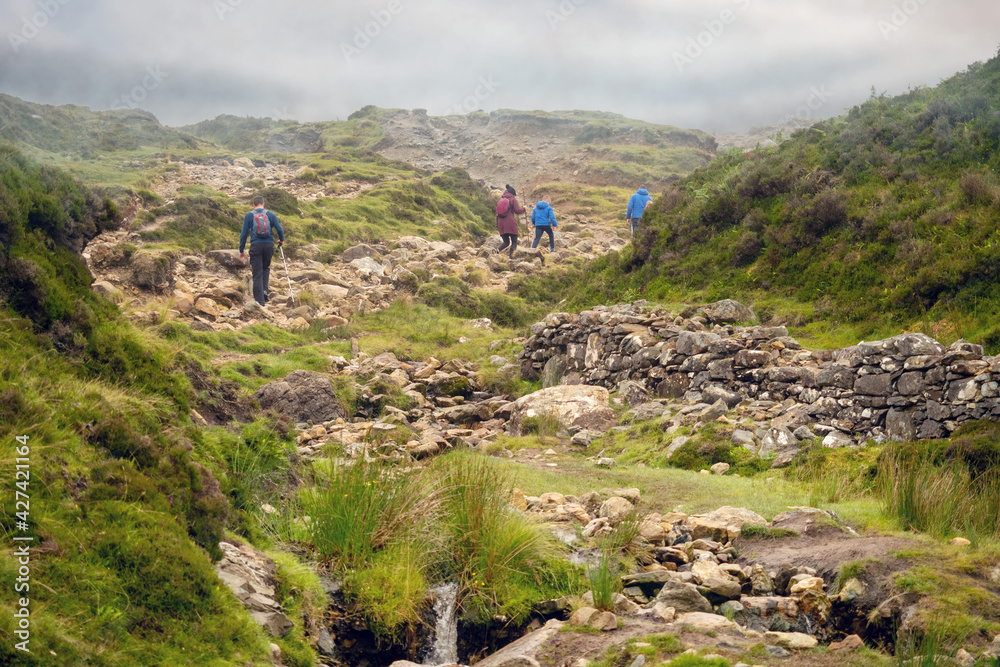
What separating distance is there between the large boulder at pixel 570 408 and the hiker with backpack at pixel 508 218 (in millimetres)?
12383

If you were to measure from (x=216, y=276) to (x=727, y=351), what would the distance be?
1226 cm

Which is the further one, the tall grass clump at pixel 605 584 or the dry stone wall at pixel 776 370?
the dry stone wall at pixel 776 370

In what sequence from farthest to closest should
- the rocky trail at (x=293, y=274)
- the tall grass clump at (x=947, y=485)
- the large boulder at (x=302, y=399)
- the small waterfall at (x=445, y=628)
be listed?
the rocky trail at (x=293, y=274), the large boulder at (x=302, y=399), the tall grass clump at (x=947, y=485), the small waterfall at (x=445, y=628)

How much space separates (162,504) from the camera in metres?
4.08

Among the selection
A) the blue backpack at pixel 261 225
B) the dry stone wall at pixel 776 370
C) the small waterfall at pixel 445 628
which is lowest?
the small waterfall at pixel 445 628

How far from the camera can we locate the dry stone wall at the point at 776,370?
850 cm

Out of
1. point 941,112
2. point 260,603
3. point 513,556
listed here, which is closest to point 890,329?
point 941,112

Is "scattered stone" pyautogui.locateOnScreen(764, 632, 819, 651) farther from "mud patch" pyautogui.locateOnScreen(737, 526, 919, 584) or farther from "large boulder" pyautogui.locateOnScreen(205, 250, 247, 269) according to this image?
"large boulder" pyautogui.locateOnScreen(205, 250, 247, 269)

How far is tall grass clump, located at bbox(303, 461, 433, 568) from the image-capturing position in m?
5.47

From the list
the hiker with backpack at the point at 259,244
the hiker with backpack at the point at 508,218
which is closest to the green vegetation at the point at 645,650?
the hiker with backpack at the point at 259,244

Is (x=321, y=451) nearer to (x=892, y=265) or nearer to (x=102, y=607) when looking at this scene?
(x=102, y=607)

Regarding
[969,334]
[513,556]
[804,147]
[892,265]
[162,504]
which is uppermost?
[804,147]

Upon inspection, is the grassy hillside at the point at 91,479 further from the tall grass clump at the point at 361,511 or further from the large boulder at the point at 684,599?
the large boulder at the point at 684,599

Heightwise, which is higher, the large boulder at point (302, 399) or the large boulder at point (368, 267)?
the large boulder at point (368, 267)
